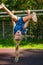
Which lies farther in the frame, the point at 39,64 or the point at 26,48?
the point at 26,48

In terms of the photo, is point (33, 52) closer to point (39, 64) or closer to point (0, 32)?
point (39, 64)

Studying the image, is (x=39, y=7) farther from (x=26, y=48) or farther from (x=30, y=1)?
(x=26, y=48)

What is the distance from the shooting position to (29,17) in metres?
4.96

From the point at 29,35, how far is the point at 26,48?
10.1 feet

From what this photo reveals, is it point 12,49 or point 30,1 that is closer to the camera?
point 12,49

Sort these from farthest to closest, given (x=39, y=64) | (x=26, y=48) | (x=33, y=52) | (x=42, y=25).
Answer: (x=42, y=25) < (x=26, y=48) < (x=33, y=52) < (x=39, y=64)

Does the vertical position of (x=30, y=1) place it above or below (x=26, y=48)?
above

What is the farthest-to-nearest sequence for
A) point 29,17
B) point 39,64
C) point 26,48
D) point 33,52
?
1. point 26,48
2. point 33,52
3. point 39,64
4. point 29,17

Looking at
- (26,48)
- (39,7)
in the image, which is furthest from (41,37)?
(26,48)

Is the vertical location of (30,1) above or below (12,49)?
above

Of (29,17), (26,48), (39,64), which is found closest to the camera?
(29,17)

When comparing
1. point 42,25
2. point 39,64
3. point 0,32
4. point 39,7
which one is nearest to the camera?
point 39,64

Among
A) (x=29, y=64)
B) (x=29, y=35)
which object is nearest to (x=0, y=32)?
(x=29, y=35)

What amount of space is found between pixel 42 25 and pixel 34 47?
3.09m
